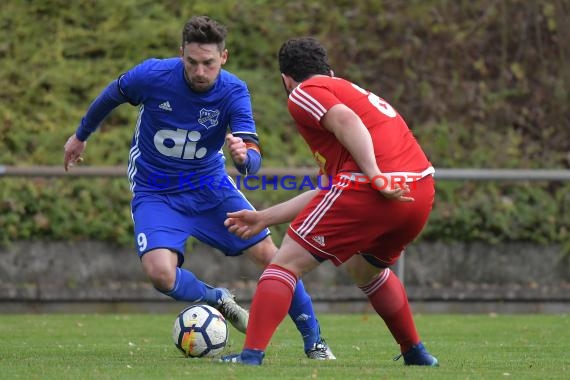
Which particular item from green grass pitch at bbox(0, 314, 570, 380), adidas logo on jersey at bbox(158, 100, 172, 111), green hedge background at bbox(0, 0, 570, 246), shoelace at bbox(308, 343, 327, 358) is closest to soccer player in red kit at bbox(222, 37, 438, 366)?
green grass pitch at bbox(0, 314, 570, 380)

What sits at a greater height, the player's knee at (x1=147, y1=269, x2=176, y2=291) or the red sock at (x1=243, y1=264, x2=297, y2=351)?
the red sock at (x1=243, y1=264, x2=297, y2=351)

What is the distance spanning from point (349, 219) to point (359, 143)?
432 mm

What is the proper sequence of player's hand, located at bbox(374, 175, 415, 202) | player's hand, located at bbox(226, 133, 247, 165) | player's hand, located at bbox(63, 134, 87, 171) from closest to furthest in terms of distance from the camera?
player's hand, located at bbox(374, 175, 415, 202), player's hand, located at bbox(226, 133, 247, 165), player's hand, located at bbox(63, 134, 87, 171)

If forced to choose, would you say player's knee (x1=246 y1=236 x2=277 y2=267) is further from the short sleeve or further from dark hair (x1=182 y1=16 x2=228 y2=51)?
the short sleeve

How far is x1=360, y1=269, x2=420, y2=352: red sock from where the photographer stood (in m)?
6.66

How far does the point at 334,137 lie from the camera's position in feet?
20.9

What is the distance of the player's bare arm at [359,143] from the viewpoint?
606 centimetres

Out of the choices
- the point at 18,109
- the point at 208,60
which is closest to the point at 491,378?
the point at 208,60

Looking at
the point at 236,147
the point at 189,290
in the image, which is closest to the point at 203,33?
the point at 236,147

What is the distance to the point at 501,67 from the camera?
16.1 metres

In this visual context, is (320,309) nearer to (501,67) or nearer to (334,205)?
(501,67)

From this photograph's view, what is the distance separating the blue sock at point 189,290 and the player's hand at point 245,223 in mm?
1238

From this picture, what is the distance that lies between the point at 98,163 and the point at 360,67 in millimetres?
4113

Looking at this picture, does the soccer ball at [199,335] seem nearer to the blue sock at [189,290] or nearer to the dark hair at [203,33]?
the blue sock at [189,290]
